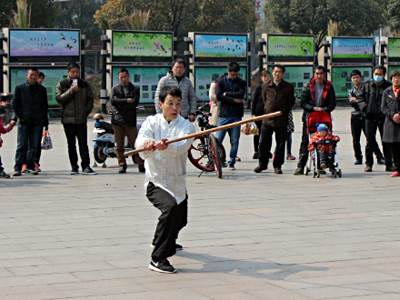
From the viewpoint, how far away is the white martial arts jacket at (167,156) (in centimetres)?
554

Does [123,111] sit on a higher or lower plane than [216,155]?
higher

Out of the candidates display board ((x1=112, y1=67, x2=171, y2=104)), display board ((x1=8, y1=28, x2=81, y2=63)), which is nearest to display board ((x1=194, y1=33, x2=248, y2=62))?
display board ((x1=112, y1=67, x2=171, y2=104))

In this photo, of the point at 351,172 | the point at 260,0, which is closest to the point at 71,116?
the point at 351,172

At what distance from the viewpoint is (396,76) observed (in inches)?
434

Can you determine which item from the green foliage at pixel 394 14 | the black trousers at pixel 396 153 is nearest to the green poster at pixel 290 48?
the black trousers at pixel 396 153

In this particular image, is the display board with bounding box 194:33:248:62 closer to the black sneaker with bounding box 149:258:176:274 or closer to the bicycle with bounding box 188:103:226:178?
the bicycle with bounding box 188:103:226:178

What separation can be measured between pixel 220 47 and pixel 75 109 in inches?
694

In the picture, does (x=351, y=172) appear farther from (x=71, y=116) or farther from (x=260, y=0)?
(x=260, y=0)

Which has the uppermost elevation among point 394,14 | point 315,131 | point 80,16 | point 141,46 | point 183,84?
point 80,16

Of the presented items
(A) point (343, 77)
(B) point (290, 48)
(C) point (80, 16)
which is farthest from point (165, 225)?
(C) point (80, 16)

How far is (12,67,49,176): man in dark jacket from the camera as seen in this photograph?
11235 millimetres

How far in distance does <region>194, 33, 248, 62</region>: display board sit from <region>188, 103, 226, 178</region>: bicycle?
16027 mm

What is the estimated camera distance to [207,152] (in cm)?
1155

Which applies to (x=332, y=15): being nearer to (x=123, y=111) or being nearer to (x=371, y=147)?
(x=371, y=147)
